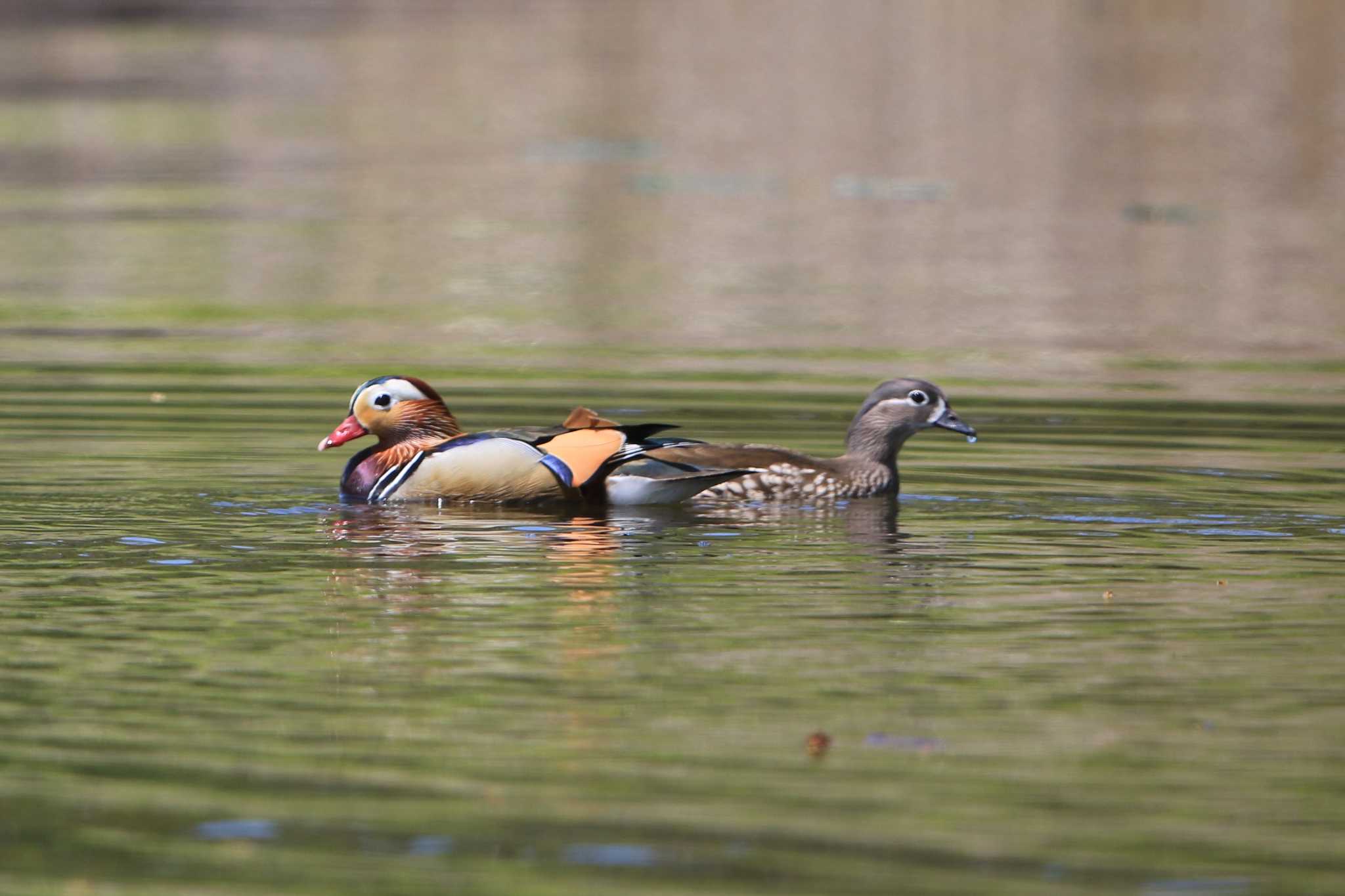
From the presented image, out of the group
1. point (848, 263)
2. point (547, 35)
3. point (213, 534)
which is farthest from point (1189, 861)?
point (547, 35)

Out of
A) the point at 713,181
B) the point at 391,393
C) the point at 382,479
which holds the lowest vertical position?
the point at 382,479

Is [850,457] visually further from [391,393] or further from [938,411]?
[391,393]

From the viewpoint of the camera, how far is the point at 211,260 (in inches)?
886

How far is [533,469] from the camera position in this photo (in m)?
10.9

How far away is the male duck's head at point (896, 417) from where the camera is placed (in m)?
11.9

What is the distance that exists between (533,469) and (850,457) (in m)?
1.74

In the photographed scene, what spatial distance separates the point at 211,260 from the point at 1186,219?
9.87 metres

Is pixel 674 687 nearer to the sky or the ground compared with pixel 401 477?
nearer to the ground

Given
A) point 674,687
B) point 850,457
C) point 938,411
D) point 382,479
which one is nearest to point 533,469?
point 382,479

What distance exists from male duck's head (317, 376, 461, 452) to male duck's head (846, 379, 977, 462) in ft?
6.48

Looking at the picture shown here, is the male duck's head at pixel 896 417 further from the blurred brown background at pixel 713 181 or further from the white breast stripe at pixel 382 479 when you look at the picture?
the blurred brown background at pixel 713 181

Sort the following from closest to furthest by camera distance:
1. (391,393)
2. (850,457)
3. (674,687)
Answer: (674,687), (391,393), (850,457)

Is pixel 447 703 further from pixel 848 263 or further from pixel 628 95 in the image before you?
pixel 628 95

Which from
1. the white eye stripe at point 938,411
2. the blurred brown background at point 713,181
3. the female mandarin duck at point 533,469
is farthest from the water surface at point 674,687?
the blurred brown background at point 713,181
